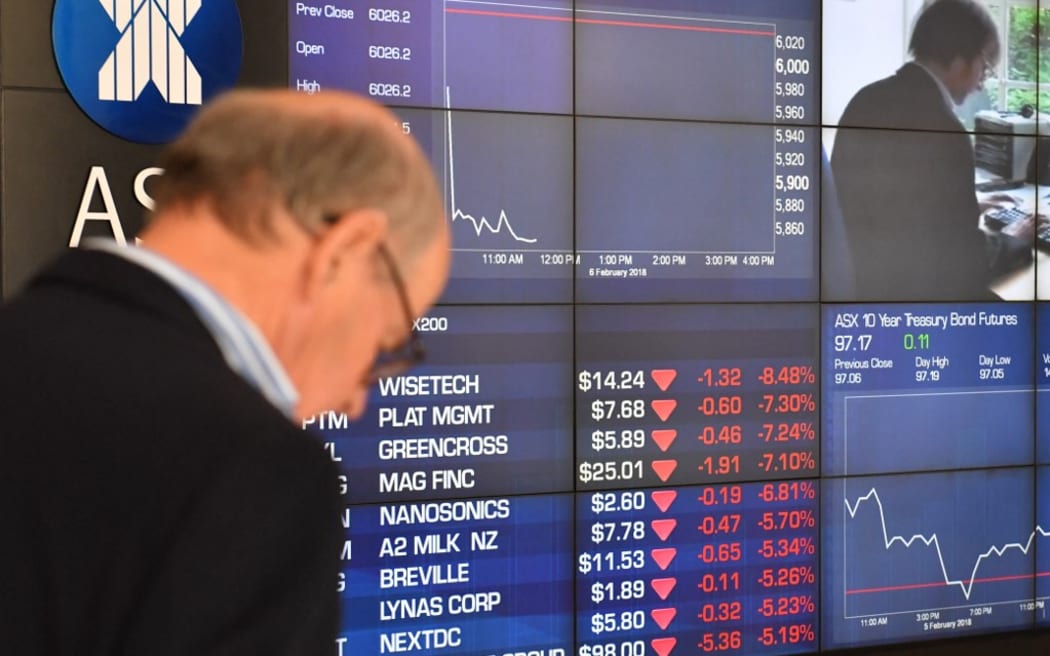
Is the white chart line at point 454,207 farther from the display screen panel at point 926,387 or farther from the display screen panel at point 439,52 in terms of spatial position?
the display screen panel at point 926,387

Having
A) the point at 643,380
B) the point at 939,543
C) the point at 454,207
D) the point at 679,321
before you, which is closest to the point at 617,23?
the point at 454,207

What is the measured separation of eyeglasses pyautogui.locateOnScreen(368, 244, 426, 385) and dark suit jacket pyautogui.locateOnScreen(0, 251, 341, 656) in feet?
0.61

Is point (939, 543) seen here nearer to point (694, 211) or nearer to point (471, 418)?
point (694, 211)

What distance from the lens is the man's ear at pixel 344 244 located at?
81cm

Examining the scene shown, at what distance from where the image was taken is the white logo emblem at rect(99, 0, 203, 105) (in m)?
2.21

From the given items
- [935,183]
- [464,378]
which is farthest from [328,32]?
[935,183]

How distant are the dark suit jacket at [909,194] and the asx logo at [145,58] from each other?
4.84 ft

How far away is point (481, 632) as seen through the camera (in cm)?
252

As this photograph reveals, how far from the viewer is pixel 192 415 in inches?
27.0

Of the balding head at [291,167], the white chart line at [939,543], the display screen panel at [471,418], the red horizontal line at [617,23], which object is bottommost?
the white chart line at [939,543]

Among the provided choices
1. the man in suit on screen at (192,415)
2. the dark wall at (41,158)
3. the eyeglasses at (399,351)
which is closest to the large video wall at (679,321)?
Answer: the dark wall at (41,158)


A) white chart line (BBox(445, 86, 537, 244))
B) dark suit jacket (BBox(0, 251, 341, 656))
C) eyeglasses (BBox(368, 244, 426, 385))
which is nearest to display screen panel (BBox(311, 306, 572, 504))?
white chart line (BBox(445, 86, 537, 244))

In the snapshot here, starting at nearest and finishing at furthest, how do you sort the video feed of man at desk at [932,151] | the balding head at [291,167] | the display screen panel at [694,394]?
the balding head at [291,167] < the display screen panel at [694,394] < the video feed of man at desk at [932,151]

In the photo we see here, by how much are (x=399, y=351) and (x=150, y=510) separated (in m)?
0.34
